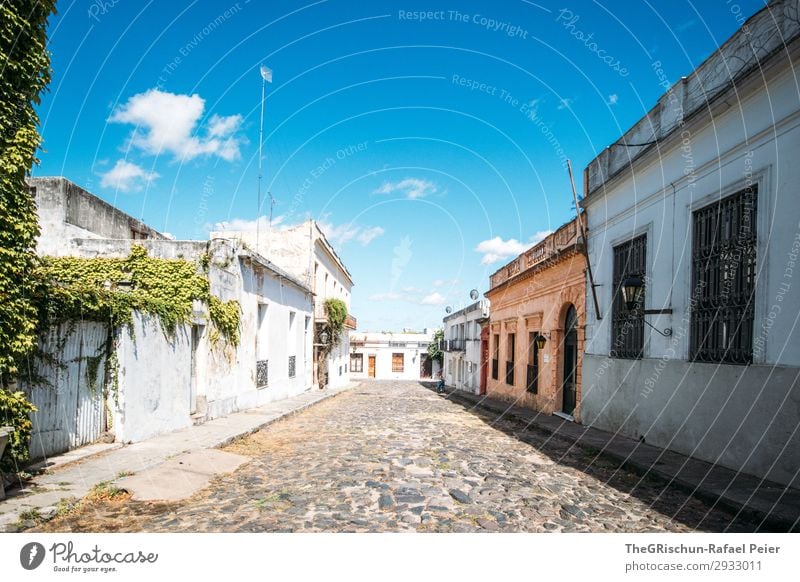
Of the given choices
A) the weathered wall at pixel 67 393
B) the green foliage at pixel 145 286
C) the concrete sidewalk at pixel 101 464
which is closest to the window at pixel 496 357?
the concrete sidewalk at pixel 101 464

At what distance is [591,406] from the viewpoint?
12.2 m

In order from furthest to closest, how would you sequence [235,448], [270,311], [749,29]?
[270,311]
[235,448]
[749,29]

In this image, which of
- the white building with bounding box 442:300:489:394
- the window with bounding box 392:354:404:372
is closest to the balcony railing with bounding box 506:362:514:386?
the white building with bounding box 442:300:489:394

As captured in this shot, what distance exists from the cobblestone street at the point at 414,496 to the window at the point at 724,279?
7.59 feet

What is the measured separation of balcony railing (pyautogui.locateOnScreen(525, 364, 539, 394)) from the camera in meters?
17.2

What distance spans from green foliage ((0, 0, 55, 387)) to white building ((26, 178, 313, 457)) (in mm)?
1470

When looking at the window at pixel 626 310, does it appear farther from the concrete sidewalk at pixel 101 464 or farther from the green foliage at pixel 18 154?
the green foliage at pixel 18 154

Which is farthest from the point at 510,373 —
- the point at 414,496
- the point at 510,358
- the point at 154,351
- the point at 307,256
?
the point at 414,496

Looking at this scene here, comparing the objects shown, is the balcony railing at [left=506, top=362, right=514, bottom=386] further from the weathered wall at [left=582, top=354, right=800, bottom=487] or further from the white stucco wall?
the weathered wall at [left=582, top=354, right=800, bottom=487]

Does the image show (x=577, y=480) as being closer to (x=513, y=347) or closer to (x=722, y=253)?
(x=722, y=253)

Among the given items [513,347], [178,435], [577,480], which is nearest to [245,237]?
[513,347]

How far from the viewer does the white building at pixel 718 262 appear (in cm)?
640

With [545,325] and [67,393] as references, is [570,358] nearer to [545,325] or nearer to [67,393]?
[545,325]
